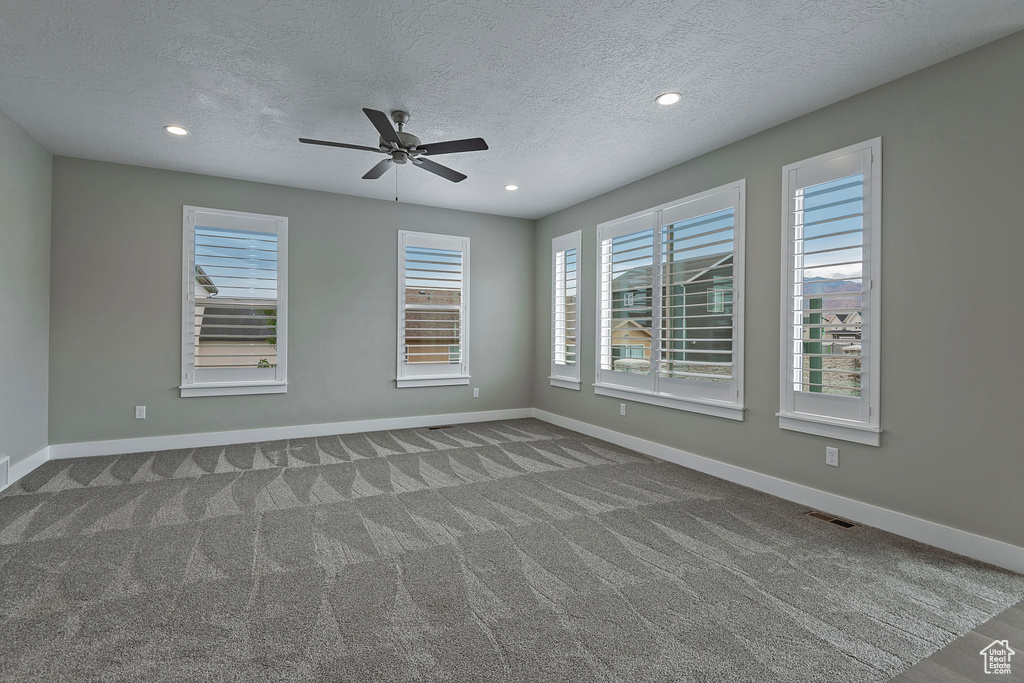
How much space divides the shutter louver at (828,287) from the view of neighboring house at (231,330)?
16.3 ft

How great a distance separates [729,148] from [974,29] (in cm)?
167

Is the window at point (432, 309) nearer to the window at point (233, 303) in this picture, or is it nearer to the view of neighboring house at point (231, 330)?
the window at point (233, 303)

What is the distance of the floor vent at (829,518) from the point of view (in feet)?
10.3

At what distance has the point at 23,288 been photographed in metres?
4.00

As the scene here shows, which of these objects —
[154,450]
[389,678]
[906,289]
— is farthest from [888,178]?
[154,450]

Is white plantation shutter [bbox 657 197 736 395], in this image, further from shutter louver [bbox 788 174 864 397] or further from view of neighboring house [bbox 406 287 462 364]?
view of neighboring house [bbox 406 287 462 364]

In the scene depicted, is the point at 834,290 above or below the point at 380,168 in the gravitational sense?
below

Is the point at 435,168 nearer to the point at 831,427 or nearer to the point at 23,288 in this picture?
the point at 831,427

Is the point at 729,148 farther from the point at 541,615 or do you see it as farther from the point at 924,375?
the point at 541,615

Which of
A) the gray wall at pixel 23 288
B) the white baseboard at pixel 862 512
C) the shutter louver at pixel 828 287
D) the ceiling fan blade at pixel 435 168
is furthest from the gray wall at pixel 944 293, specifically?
the gray wall at pixel 23 288

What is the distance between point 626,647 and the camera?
190 cm

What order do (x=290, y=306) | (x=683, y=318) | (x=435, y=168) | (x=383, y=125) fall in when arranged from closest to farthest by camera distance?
(x=383, y=125), (x=435, y=168), (x=683, y=318), (x=290, y=306)

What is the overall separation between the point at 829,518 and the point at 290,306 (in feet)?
17.2

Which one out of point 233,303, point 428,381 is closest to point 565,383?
point 428,381
